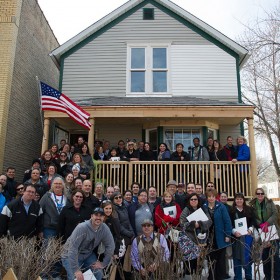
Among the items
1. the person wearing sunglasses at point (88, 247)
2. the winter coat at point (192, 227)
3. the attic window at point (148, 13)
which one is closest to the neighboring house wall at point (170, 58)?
the attic window at point (148, 13)

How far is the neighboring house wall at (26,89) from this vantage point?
11492 millimetres

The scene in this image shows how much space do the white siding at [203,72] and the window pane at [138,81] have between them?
4.03 feet

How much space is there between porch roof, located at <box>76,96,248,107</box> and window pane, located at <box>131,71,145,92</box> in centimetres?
73


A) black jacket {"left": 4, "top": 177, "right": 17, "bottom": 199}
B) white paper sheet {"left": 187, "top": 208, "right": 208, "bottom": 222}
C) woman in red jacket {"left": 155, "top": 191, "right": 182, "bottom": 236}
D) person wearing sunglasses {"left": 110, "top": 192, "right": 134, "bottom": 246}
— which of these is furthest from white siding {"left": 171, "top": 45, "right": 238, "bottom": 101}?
person wearing sunglasses {"left": 110, "top": 192, "right": 134, "bottom": 246}

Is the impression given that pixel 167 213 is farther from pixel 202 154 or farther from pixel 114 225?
pixel 202 154

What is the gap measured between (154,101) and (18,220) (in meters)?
7.46

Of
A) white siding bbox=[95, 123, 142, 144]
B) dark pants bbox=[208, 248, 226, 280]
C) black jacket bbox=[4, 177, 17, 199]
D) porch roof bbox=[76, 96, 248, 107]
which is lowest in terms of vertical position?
dark pants bbox=[208, 248, 226, 280]

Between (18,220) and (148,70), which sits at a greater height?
(148,70)

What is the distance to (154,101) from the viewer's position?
1159cm

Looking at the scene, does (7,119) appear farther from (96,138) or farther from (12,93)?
(96,138)

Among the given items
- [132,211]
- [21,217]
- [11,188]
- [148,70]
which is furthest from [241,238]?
[148,70]

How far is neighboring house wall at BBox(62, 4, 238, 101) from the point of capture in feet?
41.4

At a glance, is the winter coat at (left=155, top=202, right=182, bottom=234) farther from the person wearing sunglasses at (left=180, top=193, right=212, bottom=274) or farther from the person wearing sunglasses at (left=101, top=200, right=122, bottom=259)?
the person wearing sunglasses at (left=101, top=200, right=122, bottom=259)

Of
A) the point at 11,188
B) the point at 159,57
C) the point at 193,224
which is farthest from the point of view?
the point at 159,57
